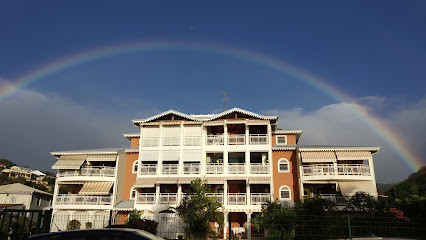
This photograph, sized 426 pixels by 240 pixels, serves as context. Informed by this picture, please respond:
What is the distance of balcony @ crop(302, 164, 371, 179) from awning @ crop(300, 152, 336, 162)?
566mm

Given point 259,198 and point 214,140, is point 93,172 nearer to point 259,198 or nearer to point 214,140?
point 214,140

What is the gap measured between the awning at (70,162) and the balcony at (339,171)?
23.1m

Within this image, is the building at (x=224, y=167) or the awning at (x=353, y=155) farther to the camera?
the awning at (x=353, y=155)

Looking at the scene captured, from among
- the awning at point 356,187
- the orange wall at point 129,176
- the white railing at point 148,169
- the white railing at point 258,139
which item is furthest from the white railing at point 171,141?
the awning at point 356,187

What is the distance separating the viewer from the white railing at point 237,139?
107 feet

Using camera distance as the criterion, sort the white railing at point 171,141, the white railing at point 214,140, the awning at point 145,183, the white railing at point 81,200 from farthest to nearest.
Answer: the white railing at point 171,141 → the white railing at point 214,140 → the white railing at point 81,200 → the awning at point 145,183

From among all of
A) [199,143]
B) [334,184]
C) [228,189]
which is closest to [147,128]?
[199,143]

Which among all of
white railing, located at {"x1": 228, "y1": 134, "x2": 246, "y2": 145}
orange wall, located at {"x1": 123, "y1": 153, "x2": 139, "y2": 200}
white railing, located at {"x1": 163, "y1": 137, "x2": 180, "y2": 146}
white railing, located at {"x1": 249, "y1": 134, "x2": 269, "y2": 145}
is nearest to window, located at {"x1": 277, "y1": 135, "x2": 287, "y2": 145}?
white railing, located at {"x1": 249, "y1": 134, "x2": 269, "y2": 145}

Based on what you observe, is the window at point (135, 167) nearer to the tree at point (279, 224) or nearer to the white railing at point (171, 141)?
the white railing at point (171, 141)

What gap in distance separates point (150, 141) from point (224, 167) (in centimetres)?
837

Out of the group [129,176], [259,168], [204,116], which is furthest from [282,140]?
[129,176]

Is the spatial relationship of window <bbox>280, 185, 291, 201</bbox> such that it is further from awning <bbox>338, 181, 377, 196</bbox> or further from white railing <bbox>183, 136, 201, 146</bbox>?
white railing <bbox>183, 136, 201, 146</bbox>

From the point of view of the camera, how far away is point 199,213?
81.8 ft

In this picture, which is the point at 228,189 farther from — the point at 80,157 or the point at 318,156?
the point at 80,157
